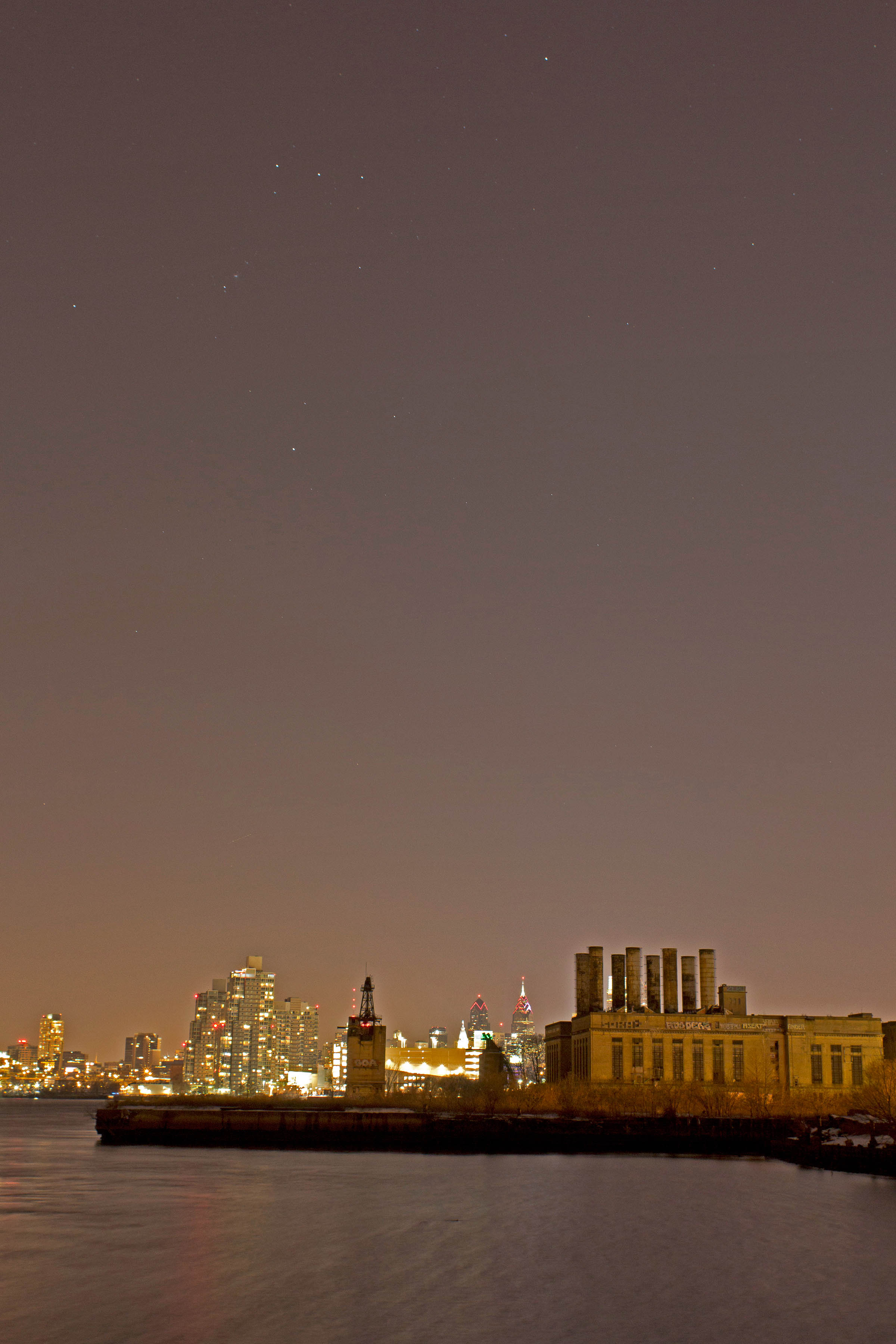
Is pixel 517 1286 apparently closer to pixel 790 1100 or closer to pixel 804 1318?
pixel 804 1318

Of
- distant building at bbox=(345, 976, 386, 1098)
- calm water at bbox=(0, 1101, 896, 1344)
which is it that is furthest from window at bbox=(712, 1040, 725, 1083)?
calm water at bbox=(0, 1101, 896, 1344)

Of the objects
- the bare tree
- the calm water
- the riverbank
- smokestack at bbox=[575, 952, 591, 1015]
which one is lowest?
the riverbank

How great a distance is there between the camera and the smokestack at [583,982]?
530 feet

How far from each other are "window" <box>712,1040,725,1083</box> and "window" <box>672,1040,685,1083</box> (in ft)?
12.4

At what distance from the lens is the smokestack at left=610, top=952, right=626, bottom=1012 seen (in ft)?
516

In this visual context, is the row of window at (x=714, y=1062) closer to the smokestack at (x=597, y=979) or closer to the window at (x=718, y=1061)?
the window at (x=718, y=1061)

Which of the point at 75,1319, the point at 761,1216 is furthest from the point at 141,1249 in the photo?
the point at 761,1216

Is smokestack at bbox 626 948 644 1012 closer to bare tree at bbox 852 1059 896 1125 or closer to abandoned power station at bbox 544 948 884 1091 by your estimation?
abandoned power station at bbox 544 948 884 1091

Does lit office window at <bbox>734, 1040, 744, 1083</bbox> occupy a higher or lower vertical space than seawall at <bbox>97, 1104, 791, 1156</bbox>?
higher

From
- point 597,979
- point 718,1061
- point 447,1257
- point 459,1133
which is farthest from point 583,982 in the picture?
point 447,1257

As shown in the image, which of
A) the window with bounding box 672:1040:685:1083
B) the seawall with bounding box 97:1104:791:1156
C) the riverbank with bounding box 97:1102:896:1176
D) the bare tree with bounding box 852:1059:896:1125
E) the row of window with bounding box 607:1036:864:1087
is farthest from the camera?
the window with bounding box 672:1040:685:1083

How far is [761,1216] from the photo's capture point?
70375 mm

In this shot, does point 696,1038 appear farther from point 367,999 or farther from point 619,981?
point 367,999

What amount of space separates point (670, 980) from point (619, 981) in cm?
653
